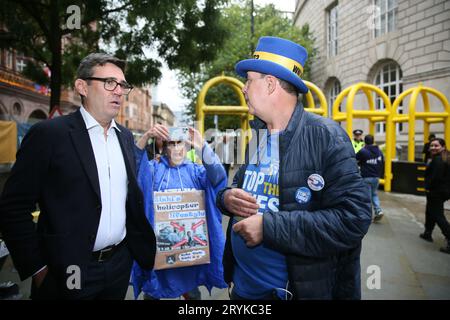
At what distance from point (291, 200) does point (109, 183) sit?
1.16 meters

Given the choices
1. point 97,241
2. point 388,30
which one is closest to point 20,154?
point 97,241

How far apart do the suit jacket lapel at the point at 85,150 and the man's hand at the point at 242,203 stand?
0.84m

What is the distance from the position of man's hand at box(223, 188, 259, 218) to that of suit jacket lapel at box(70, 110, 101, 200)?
0.84 meters

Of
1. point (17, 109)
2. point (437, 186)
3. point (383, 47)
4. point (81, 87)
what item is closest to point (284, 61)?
point (81, 87)

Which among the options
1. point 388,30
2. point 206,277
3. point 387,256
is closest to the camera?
point 206,277

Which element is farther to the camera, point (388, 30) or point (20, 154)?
point (388, 30)

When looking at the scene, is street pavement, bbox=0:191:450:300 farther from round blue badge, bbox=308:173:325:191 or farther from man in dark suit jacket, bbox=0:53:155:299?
man in dark suit jacket, bbox=0:53:155:299

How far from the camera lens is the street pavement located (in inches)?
131

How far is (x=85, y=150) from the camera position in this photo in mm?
1806

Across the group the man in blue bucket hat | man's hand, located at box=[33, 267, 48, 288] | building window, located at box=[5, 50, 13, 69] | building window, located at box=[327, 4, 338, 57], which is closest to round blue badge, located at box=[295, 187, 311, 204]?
the man in blue bucket hat

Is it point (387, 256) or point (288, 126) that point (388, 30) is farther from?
point (288, 126)

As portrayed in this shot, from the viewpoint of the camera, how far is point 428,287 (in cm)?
351

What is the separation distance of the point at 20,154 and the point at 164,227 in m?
1.25

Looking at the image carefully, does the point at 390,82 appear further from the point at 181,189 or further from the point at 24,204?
the point at 24,204
